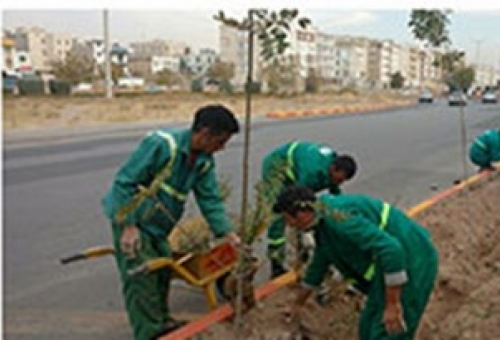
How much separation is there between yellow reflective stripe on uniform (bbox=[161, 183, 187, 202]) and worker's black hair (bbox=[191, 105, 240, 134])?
0.41 m

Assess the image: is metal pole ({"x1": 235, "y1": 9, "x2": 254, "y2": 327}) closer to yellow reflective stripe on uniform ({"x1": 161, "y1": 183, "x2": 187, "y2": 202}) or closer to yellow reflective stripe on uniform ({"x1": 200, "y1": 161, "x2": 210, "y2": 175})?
yellow reflective stripe on uniform ({"x1": 200, "y1": 161, "x2": 210, "y2": 175})

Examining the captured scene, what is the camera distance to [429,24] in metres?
7.02

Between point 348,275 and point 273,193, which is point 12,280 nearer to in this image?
point 273,193

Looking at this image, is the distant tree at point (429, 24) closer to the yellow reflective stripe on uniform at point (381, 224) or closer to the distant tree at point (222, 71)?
the yellow reflective stripe on uniform at point (381, 224)

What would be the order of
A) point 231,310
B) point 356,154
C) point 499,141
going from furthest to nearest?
point 356,154
point 499,141
point 231,310

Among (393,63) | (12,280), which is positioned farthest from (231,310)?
(393,63)

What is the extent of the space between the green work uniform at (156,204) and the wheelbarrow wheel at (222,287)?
0.42 meters

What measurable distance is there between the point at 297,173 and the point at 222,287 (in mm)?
1047

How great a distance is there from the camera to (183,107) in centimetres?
3522

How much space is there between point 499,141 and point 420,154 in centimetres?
611

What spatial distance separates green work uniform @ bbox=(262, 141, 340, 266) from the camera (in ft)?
14.4

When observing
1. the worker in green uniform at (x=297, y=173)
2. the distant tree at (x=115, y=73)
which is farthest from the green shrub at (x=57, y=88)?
the worker in green uniform at (x=297, y=173)

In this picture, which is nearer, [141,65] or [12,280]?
[12,280]

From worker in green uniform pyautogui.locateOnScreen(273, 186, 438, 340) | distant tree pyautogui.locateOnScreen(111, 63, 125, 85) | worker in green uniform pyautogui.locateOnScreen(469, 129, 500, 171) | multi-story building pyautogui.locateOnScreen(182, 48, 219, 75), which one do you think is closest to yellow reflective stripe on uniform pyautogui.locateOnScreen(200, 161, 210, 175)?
worker in green uniform pyautogui.locateOnScreen(273, 186, 438, 340)
